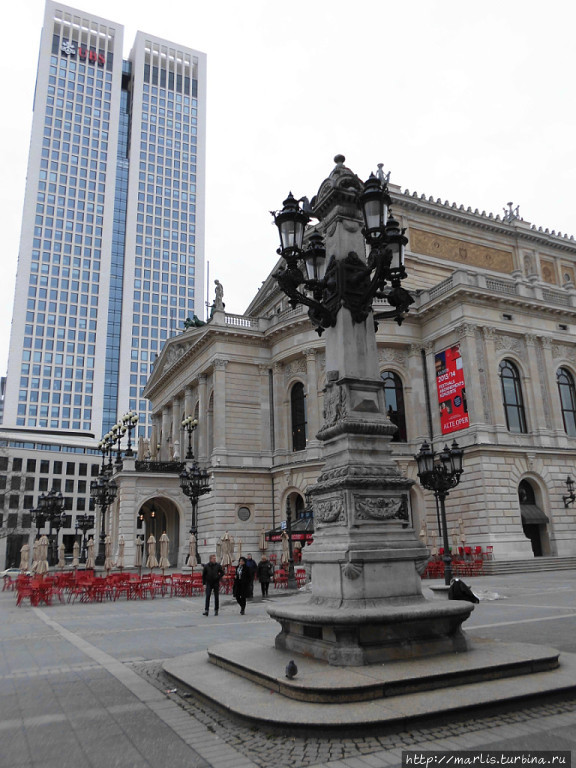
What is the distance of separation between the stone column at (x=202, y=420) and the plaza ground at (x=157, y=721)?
30.8m

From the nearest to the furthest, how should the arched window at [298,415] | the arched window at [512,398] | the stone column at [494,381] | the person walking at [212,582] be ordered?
the person walking at [212,582] → the stone column at [494,381] → the arched window at [512,398] → the arched window at [298,415]

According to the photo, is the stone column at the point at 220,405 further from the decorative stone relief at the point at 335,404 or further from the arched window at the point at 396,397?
the decorative stone relief at the point at 335,404

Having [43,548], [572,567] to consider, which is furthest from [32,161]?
[572,567]

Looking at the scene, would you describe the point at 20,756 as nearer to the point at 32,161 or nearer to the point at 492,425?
the point at 492,425

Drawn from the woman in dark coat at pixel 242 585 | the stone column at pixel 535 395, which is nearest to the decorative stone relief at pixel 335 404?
the woman in dark coat at pixel 242 585

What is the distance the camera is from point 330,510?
27.3ft

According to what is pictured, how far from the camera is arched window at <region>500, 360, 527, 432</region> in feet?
118

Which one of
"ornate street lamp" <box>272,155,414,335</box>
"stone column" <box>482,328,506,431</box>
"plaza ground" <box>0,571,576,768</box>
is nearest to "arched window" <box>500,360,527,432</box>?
"stone column" <box>482,328,506,431</box>

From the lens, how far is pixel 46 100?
11494cm

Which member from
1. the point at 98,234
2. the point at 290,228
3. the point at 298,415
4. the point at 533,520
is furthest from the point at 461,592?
the point at 98,234

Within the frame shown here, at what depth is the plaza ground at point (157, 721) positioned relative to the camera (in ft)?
16.6

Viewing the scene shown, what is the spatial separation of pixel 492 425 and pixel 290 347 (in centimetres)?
1428

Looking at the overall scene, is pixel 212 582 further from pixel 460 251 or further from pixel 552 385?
pixel 460 251

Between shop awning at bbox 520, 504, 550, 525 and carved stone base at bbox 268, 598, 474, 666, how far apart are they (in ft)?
94.3
